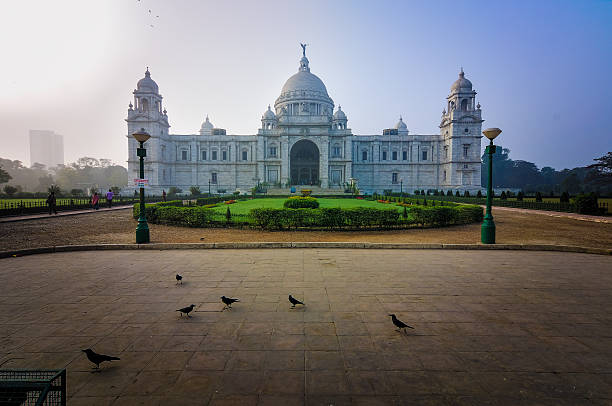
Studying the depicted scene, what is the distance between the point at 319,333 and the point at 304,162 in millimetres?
58006

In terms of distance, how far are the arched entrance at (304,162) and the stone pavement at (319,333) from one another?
54.7m

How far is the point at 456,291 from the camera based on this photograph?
5613 millimetres

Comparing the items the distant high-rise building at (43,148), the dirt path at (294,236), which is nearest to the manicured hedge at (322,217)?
the dirt path at (294,236)

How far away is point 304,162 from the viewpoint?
201ft

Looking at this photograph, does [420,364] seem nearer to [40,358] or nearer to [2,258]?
[40,358]

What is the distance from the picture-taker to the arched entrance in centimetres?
6103

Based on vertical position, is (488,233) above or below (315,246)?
above

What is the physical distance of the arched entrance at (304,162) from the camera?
200ft

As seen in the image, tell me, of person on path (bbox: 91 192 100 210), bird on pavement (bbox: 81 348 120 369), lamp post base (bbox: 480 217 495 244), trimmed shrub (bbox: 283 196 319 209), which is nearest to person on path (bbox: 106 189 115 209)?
person on path (bbox: 91 192 100 210)

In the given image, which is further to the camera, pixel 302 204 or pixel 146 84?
A: pixel 146 84

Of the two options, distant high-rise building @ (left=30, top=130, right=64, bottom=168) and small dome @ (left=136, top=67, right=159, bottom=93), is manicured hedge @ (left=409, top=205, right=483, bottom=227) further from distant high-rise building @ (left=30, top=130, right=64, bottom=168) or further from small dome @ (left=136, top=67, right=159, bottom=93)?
distant high-rise building @ (left=30, top=130, right=64, bottom=168)

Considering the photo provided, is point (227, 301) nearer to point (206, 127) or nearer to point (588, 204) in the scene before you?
point (588, 204)

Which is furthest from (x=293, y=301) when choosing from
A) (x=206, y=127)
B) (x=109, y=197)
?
(x=206, y=127)

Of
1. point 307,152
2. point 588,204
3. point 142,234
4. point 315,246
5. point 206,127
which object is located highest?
point 206,127
